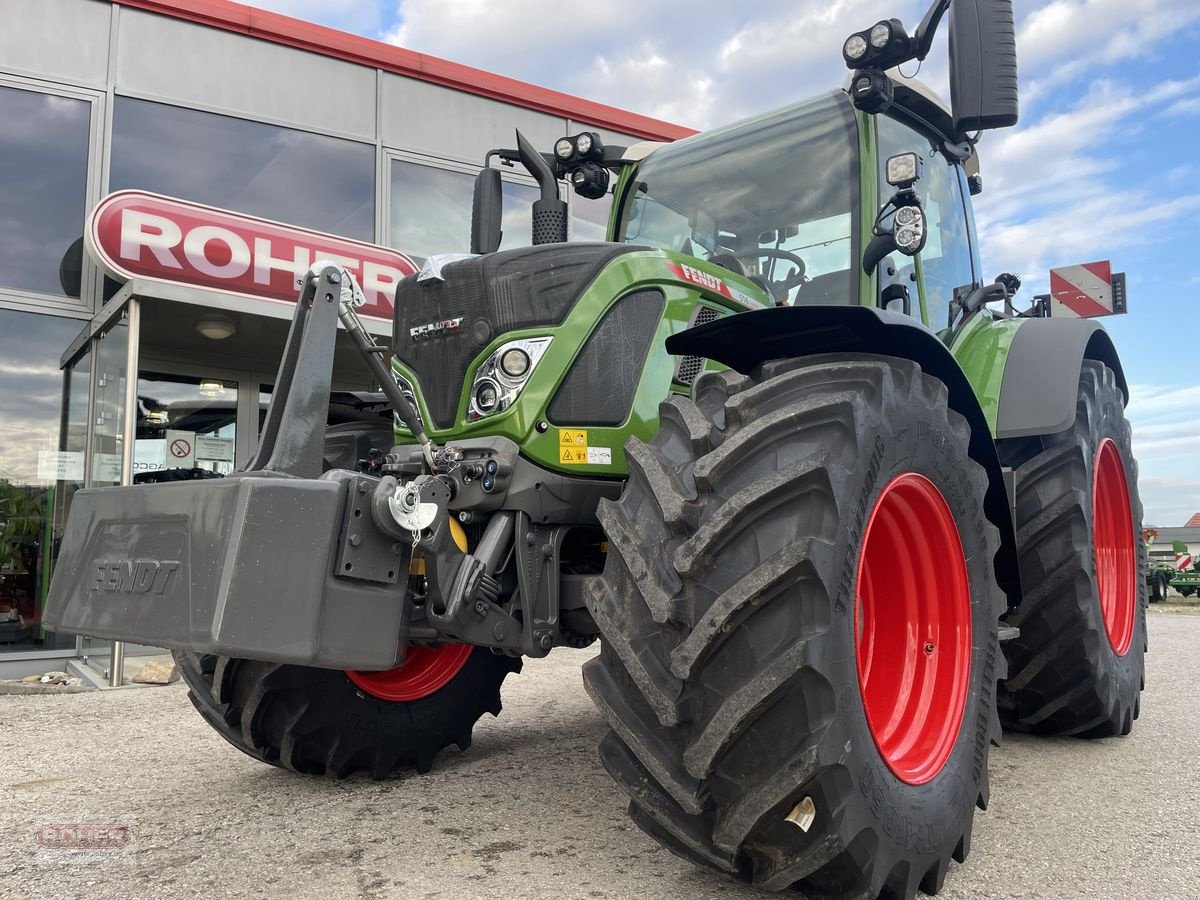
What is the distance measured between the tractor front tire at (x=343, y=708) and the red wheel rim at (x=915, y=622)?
1.66 m

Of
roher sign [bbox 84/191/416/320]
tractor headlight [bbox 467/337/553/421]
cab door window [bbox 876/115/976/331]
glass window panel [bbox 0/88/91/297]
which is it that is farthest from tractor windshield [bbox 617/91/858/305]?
glass window panel [bbox 0/88/91/297]

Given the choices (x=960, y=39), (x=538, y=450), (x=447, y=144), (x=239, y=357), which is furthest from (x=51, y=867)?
(x=447, y=144)

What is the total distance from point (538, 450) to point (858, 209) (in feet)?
5.24

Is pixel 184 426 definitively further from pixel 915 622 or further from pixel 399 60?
pixel 915 622

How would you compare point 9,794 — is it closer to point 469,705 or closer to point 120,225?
point 469,705

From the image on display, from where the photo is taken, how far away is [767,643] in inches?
81.7

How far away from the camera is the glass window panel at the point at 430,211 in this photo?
10164mm

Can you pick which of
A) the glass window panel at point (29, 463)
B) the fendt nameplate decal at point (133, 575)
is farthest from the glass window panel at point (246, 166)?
the fendt nameplate decal at point (133, 575)

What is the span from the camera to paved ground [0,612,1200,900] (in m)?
2.54

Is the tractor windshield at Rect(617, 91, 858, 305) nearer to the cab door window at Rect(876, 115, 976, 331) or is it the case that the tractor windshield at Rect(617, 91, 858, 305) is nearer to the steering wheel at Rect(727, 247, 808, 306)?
the steering wheel at Rect(727, 247, 808, 306)

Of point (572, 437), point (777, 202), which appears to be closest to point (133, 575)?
point (572, 437)

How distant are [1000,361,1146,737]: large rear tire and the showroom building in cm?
551

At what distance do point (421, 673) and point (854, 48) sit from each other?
9.59ft

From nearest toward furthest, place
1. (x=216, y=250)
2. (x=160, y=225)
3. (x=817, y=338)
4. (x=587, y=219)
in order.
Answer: (x=817, y=338) → (x=160, y=225) → (x=216, y=250) → (x=587, y=219)
